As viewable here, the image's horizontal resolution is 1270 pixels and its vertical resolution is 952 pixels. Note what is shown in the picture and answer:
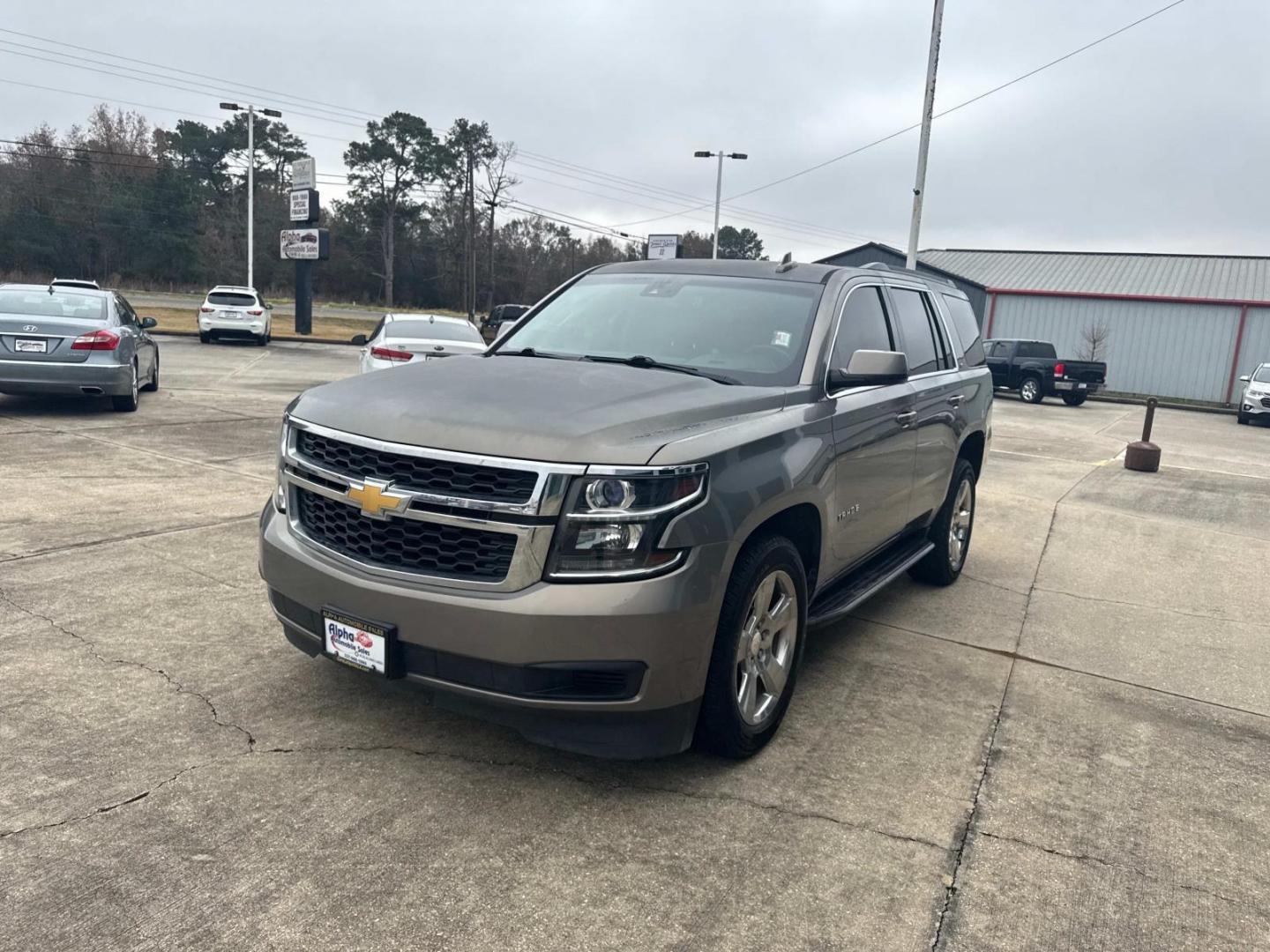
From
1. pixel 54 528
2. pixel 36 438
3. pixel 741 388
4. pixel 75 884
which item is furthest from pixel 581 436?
pixel 36 438

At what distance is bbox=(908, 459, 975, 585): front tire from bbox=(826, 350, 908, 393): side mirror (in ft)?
6.53

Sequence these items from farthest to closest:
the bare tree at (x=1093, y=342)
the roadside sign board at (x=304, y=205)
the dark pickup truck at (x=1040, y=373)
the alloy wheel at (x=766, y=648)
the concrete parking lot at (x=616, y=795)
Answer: the roadside sign board at (x=304, y=205) → the bare tree at (x=1093, y=342) → the dark pickup truck at (x=1040, y=373) → the alloy wheel at (x=766, y=648) → the concrete parking lot at (x=616, y=795)

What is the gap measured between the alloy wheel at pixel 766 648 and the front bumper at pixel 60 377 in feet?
31.4

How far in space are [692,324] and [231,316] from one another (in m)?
25.1

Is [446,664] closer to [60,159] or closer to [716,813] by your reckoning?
[716,813]

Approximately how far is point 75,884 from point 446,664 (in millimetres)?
1153

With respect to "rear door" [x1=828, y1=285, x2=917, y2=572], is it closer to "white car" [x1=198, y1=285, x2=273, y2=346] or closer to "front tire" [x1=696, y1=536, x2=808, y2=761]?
"front tire" [x1=696, y1=536, x2=808, y2=761]

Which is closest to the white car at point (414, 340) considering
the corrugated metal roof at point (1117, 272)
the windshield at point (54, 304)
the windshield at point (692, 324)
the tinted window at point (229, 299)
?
the windshield at point (54, 304)

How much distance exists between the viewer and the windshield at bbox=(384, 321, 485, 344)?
1233cm

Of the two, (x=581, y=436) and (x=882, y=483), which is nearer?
(x=581, y=436)

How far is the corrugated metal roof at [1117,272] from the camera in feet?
118

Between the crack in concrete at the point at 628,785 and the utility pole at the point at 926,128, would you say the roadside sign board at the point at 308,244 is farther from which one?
the crack in concrete at the point at 628,785

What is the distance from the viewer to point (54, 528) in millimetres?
6219

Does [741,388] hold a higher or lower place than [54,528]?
higher
